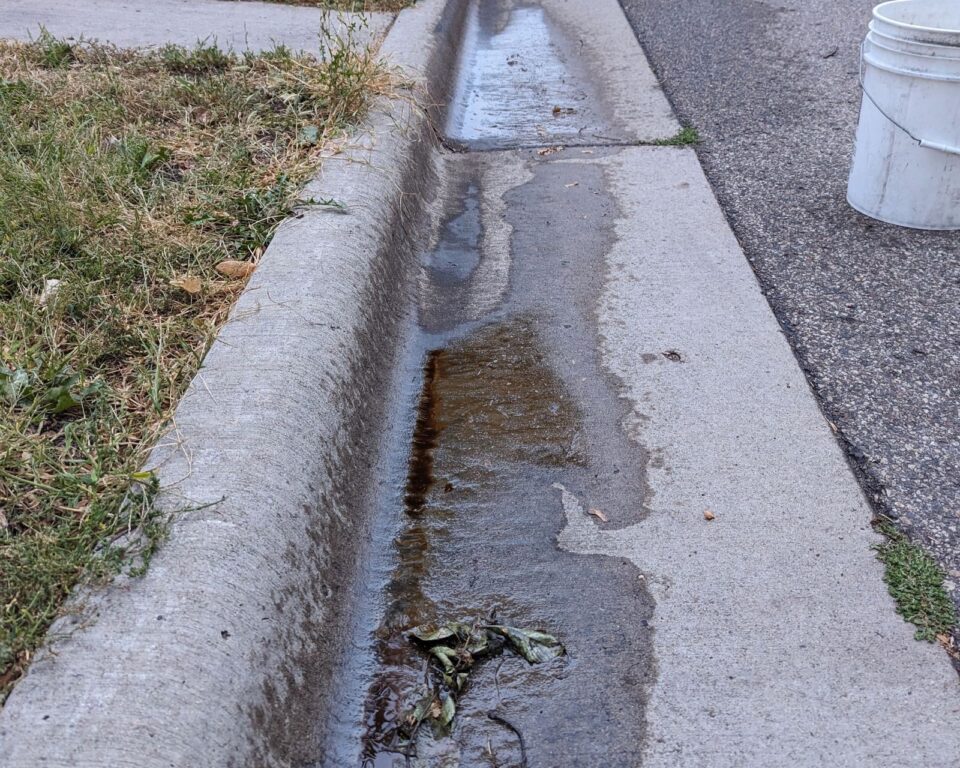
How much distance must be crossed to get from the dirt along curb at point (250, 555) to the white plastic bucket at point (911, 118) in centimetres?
204

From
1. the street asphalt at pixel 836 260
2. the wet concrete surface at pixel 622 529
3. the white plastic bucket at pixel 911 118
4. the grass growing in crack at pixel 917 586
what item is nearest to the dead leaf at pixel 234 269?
the wet concrete surface at pixel 622 529

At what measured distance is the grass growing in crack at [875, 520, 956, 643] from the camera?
7.19 feet

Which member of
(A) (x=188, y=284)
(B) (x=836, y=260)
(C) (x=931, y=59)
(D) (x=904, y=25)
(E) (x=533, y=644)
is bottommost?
(E) (x=533, y=644)

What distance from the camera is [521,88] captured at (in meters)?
6.12

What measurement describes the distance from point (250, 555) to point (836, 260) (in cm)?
265

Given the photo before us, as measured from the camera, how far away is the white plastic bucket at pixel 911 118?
3602 mm

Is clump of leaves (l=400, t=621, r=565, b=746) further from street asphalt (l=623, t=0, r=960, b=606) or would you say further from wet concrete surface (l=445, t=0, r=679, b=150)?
wet concrete surface (l=445, t=0, r=679, b=150)

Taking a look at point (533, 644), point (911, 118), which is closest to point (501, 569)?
point (533, 644)

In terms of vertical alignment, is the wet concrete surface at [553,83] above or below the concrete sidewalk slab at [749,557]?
above

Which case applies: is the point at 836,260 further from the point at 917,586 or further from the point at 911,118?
the point at 917,586

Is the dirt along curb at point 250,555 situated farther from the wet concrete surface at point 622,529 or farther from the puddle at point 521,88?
the puddle at point 521,88

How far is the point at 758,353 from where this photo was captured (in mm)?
3227

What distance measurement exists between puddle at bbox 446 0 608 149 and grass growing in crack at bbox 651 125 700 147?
0.38m

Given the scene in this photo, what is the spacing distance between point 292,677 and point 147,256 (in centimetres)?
176
